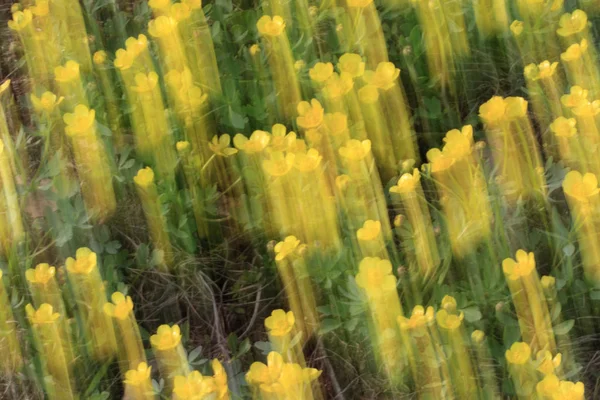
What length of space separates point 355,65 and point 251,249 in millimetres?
527

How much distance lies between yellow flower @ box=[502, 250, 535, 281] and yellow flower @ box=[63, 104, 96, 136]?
3.40ft

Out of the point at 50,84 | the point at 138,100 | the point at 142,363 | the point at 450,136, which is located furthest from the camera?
the point at 50,84

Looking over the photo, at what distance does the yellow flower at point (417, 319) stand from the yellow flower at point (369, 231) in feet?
0.65

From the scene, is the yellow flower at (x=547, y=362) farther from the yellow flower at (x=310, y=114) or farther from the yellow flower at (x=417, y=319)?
the yellow flower at (x=310, y=114)

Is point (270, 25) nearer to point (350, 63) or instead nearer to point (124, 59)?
point (350, 63)

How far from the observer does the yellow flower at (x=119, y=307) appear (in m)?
1.98

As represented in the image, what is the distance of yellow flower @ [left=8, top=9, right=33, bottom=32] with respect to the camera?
2.54m

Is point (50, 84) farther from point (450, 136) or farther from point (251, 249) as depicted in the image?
point (450, 136)

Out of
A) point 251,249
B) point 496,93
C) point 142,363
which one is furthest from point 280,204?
point 496,93

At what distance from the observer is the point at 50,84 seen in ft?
8.34

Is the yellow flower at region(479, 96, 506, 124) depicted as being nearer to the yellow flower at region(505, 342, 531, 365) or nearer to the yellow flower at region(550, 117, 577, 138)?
the yellow flower at region(550, 117, 577, 138)

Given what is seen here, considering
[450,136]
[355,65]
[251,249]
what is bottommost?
[251,249]

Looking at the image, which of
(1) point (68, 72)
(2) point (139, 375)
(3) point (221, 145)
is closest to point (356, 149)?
(3) point (221, 145)

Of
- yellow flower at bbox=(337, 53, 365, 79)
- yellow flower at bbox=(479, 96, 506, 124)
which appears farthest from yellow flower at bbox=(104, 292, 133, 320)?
yellow flower at bbox=(479, 96, 506, 124)
